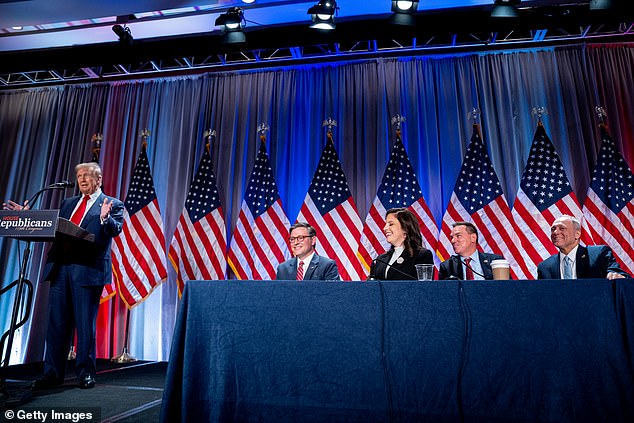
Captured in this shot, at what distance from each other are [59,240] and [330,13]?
3387mm

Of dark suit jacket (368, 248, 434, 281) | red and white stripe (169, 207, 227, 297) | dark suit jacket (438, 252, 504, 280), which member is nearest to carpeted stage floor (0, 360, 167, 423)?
red and white stripe (169, 207, 227, 297)

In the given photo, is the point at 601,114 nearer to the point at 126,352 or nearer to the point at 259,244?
the point at 259,244

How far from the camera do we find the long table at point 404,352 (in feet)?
5.69

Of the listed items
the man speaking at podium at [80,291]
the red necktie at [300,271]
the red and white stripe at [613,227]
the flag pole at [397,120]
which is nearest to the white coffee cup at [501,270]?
the red necktie at [300,271]

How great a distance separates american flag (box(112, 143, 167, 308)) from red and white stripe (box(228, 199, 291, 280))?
0.91 metres

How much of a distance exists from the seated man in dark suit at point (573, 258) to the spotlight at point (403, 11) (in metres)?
2.60

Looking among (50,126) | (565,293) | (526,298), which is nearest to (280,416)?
(526,298)

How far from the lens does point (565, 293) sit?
1813 millimetres

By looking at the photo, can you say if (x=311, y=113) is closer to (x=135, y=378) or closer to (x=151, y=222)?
(x=151, y=222)

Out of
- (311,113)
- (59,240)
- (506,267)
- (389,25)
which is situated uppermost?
(389,25)

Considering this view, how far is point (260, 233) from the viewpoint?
17.5 ft

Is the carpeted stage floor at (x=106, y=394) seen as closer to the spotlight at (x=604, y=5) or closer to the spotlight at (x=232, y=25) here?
the spotlight at (x=232, y=25)

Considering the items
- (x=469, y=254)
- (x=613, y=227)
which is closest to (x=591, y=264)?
(x=469, y=254)

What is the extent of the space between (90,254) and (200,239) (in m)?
2.12
